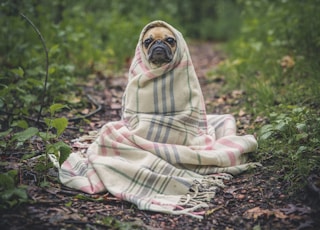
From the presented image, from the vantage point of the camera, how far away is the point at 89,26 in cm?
698

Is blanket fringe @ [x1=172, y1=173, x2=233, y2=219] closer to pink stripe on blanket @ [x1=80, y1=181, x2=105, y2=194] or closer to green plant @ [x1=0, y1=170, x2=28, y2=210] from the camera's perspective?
pink stripe on blanket @ [x1=80, y1=181, x2=105, y2=194]

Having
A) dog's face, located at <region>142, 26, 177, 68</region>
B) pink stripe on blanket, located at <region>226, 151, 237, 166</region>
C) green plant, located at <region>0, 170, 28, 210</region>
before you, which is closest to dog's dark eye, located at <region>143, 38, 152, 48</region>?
dog's face, located at <region>142, 26, 177, 68</region>

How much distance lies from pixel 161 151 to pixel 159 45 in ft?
2.56

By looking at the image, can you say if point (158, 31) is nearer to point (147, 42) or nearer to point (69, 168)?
point (147, 42)

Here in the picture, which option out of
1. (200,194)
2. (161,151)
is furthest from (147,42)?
(200,194)

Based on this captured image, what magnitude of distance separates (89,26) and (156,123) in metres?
4.32

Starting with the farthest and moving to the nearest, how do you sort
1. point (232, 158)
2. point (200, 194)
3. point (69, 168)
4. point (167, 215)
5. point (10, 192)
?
1. point (232, 158)
2. point (69, 168)
3. point (200, 194)
4. point (167, 215)
5. point (10, 192)

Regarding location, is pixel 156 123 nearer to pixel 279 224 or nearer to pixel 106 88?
pixel 279 224

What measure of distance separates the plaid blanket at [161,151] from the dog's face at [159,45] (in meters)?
0.05

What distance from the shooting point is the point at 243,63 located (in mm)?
5688

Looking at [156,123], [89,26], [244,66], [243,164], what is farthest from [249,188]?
[89,26]

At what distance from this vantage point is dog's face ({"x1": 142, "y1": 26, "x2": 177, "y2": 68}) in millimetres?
3082

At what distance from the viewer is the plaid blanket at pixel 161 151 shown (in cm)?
278

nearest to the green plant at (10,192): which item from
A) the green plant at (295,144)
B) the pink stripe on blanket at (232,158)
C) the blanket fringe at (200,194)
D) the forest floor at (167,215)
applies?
the forest floor at (167,215)
